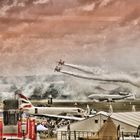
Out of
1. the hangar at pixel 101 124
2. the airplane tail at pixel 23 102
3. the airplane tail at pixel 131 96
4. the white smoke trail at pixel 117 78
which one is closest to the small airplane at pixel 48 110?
the airplane tail at pixel 23 102

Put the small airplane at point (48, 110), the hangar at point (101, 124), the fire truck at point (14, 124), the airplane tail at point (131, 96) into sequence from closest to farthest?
the hangar at point (101, 124), the airplane tail at point (131, 96), the small airplane at point (48, 110), the fire truck at point (14, 124)

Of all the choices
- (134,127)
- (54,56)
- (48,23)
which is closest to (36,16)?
(48,23)

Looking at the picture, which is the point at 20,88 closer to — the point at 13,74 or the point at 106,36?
the point at 13,74

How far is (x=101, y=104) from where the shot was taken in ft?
20.7

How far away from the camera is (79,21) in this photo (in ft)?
21.5

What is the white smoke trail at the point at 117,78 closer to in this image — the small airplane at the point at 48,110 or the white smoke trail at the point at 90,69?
the white smoke trail at the point at 90,69

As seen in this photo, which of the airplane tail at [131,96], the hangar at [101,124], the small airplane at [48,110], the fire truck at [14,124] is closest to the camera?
the hangar at [101,124]

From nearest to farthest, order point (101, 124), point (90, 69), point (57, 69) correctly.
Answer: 1. point (101, 124)
2. point (90, 69)
3. point (57, 69)

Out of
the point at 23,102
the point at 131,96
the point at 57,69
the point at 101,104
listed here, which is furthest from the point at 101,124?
the point at 23,102

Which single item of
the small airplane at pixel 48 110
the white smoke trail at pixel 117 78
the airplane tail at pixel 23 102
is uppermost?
the white smoke trail at pixel 117 78

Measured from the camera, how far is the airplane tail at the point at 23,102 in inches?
258

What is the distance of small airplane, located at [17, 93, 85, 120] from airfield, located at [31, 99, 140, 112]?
53 mm

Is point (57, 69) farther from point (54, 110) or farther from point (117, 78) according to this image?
point (117, 78)

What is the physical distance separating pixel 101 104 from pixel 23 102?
1.01 metres
